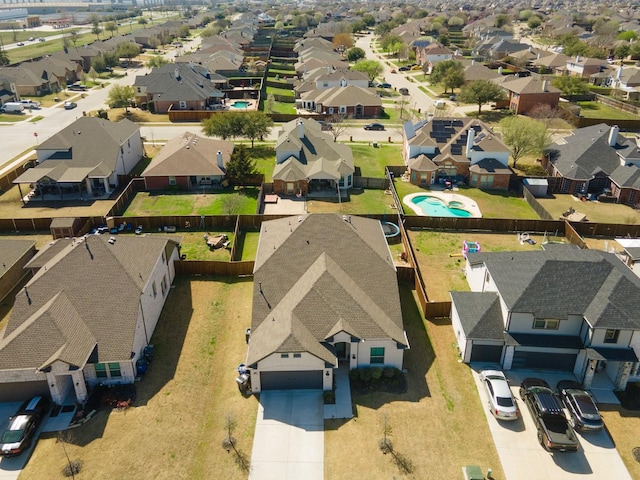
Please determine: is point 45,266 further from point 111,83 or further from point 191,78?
point 111,83

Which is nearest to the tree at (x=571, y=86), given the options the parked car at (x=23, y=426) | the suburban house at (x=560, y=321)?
the suburban house at (x=560, y=321)

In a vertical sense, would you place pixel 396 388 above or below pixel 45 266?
below

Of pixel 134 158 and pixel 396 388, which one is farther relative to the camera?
pixel 134 158

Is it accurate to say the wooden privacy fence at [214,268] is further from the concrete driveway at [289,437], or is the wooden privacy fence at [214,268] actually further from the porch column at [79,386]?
the porch column at [79,386]

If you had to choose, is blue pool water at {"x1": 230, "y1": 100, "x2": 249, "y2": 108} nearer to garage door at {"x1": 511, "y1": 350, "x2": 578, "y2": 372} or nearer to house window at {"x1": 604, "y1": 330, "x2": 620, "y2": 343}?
garage door at {"x1": 511, "y1": 350, "x2": 578, "y2": 372}

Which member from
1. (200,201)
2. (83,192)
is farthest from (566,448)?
(83,192)

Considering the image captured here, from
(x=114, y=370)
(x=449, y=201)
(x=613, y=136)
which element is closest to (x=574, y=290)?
(x=449, y=201)
